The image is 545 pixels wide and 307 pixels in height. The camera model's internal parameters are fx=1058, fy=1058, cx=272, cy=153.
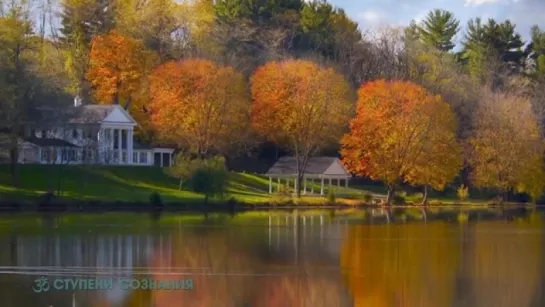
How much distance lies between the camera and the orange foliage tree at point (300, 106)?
85312 mm

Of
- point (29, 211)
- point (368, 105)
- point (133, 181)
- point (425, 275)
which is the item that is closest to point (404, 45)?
point (368, 105)

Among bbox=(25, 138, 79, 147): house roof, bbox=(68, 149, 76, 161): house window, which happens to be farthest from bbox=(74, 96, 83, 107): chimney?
bbox=(68, 149, 76, 161): house window

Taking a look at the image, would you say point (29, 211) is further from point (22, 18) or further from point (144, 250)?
point (144, 250)

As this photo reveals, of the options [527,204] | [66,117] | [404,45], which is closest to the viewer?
[66,117]

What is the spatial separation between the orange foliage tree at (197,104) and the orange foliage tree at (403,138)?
10.0 m

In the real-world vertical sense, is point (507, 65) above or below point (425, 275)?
above

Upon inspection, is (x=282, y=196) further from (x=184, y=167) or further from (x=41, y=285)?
(x=41, y=285)

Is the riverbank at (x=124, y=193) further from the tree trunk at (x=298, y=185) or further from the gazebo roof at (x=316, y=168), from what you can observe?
the gazebo roof at (x=316, y=168)

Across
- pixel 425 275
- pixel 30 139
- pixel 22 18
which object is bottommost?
pixel 425 275

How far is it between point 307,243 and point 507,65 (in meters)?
76.2

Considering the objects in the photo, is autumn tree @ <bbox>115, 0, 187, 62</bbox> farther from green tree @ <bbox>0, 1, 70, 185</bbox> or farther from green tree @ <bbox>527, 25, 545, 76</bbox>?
green tree @ <bbox>527, 25, 545, 76</bbox>

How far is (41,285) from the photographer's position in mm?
26828

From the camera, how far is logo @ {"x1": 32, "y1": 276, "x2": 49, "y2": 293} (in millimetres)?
26062

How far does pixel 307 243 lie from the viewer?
141 ft
